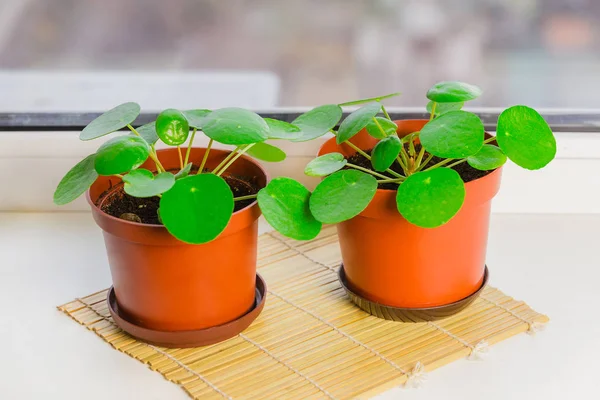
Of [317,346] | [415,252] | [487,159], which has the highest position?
[487,159]

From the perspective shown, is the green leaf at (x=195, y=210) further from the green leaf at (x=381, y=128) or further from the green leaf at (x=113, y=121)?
the green leaf at (x=381, y=128)

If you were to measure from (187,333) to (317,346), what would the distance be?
17 cm

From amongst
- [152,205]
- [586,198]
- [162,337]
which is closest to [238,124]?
[152,205]

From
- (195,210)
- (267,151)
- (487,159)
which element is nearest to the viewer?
(195,210)

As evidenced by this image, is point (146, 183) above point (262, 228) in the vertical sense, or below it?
above

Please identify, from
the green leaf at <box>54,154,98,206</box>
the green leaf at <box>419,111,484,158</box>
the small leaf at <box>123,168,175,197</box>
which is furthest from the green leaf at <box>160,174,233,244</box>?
the green leaf at <box>419,111,484,158</box>

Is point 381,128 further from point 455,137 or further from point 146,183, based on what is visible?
point 146,183

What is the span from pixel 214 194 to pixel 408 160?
29 centimetres

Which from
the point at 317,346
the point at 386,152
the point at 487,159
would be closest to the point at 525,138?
the point at 487,159

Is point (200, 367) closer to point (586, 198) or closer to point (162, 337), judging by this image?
point (162, 337)

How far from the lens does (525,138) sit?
3.08 ft

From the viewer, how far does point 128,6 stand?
4.30 meters

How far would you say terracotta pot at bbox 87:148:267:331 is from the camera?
3.05 ft

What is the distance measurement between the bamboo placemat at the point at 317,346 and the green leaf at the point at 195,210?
0.64 ft
